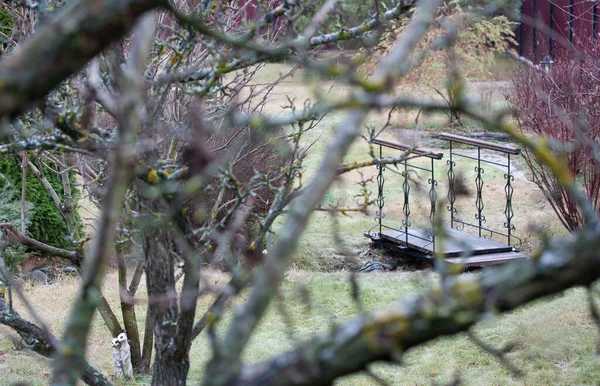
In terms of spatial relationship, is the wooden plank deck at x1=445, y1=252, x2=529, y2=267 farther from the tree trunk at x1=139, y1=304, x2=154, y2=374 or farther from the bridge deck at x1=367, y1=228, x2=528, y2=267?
the tree trunk at x1=139, y1=304, x2=154, y2=374

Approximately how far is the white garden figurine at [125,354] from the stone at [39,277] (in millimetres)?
4041

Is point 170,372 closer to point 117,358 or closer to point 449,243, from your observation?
point 117,358

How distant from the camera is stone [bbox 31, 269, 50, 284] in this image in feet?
31.9

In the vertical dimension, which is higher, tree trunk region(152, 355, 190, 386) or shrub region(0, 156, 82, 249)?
shrub region(0, 156, 82, 249)

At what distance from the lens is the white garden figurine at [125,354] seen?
5957 mm

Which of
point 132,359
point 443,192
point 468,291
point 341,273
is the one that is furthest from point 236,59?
point 443,192

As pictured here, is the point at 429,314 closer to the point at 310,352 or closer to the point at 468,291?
the point at 468,291

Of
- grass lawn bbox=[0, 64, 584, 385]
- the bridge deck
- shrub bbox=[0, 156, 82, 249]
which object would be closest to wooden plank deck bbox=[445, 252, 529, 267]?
the bridge deck

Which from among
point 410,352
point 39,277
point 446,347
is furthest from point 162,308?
point 39,277

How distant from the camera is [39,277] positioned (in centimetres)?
982

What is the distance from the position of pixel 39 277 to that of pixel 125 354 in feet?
14.1

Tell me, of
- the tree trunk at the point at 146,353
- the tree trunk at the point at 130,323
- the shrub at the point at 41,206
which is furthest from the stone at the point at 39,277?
the tree trunk at the point at 146,353

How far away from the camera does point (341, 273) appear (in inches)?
384

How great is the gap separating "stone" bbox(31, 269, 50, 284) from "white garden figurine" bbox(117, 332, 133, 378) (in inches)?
159
